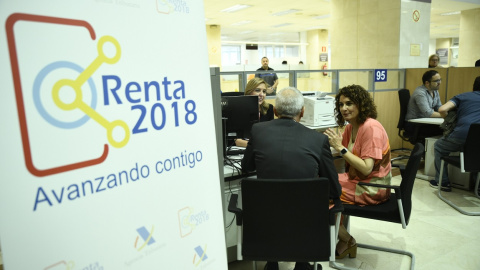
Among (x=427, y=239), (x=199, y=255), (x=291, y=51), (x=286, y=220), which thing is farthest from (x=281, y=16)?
(x=199, y=255)

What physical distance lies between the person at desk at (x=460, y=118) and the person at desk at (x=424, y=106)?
1.97 ft

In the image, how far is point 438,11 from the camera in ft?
31.7

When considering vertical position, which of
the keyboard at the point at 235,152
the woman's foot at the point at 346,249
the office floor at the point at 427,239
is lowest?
the office floor at the point at 427,239

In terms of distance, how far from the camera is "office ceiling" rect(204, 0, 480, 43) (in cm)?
814

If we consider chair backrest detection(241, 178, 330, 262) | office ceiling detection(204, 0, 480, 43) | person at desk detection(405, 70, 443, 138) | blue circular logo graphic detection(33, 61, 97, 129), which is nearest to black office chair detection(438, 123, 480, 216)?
person at desk detection(405, 70, 443, 138)

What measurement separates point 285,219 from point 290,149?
1.15ft

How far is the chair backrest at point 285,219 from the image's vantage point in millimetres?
1489

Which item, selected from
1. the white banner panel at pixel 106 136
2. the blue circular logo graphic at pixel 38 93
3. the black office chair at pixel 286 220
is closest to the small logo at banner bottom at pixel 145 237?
the white banner panel at pixel 106 136

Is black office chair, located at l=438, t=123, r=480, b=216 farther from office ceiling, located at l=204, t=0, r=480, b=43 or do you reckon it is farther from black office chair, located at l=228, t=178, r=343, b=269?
office ceiling, located at l=204, t=0, r=480, b=43

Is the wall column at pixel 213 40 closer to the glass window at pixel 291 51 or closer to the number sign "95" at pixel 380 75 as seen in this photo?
the glass window at pixel 291 51

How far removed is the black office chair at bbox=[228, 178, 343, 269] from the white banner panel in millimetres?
273

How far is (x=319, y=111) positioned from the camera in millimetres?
3406

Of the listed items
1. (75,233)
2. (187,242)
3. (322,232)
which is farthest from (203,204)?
(322,232)

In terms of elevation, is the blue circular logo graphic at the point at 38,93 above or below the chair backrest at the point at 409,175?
above
